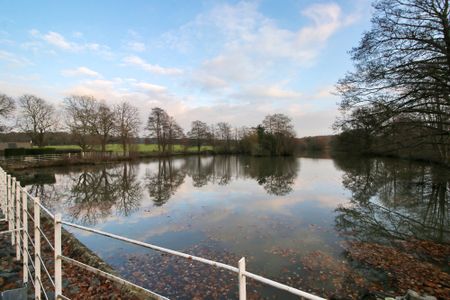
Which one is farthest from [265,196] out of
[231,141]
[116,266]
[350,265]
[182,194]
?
[231,141]

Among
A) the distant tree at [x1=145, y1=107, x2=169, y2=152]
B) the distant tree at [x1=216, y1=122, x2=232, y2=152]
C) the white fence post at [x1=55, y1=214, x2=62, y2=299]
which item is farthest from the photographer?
the distant tree at [x1=216, y1=122, x2=232, y2=152]

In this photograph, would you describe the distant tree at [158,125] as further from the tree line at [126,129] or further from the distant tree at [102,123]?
the distant tree at [102,123]

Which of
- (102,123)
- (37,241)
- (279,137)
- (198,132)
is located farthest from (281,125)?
(37,241)

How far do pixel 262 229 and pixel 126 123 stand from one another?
1706 inches

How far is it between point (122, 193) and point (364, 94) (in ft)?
48.4

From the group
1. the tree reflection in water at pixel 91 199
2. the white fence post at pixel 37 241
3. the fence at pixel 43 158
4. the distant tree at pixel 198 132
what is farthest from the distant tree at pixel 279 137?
the white fence post at pixel 37 241

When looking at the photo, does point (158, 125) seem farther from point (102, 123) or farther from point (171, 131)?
point (102, 123)

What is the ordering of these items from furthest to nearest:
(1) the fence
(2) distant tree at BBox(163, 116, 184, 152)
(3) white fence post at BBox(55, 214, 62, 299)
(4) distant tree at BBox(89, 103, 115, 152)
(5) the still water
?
1. (2) distant tree at BBox(163, 116, 184, 152)
2. (4) distant tree at BBox(89, 103, 115, 152)
3. (1) the fence
4. (5) the still water
5. (3) white fence post at BBox(55, 214, 62, 299)

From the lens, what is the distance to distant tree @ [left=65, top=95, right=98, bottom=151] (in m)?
37.9

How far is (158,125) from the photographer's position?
5534cm

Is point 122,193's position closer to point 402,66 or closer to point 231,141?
point 402,66

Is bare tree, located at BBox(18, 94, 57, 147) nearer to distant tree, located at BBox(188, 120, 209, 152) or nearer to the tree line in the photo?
the tree line

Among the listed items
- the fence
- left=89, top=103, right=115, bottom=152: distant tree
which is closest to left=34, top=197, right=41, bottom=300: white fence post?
the fence

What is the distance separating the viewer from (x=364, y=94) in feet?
34.1
